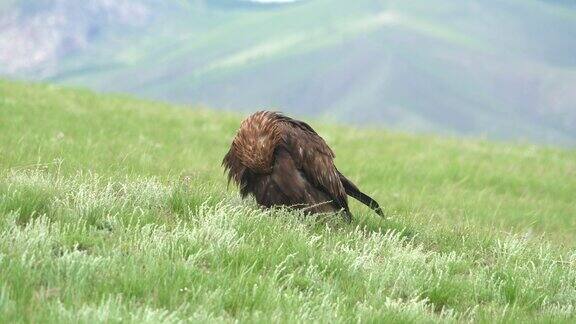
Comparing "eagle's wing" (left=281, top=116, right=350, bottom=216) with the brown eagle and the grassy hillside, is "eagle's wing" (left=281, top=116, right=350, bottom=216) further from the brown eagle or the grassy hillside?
the grassy hillside

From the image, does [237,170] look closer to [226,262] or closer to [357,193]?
[357,193]

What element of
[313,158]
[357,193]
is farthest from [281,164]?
[357,193]

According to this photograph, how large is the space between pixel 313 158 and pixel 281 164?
1.49 ft

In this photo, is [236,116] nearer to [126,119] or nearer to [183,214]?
[126,119]

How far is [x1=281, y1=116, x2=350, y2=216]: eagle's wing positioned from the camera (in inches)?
312

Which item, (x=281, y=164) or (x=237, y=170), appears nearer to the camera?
(x=281, y=164)

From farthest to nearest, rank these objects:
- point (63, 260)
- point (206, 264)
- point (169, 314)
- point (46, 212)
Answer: point (46, 212), point (206, 264), point (63, 260), point (169, 314)

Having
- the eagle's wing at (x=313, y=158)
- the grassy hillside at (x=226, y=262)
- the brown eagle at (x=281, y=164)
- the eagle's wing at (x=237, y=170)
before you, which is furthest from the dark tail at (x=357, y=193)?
the eagle's wing at (x=237, y=170)

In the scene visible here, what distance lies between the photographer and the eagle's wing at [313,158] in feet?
26.0

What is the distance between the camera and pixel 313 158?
805 centimetres

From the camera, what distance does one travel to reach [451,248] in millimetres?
8047

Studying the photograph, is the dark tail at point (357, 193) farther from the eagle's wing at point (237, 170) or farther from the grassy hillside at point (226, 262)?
the eagle's wing at point (237, 170)

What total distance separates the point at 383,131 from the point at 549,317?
55.0ft

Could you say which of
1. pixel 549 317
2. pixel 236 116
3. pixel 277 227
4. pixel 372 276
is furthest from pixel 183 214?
pixel 236 116
